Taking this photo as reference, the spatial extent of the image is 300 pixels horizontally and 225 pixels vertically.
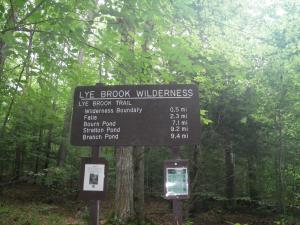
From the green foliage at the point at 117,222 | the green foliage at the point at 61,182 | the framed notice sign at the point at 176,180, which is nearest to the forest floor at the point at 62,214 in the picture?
the green foliage at the point at 61,182

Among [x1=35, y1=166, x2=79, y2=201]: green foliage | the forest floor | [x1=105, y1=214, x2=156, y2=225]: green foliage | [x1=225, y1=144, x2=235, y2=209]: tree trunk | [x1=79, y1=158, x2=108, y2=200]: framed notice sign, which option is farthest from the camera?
[x1=35, y1=166, x2=79, y2=201]: green foliage

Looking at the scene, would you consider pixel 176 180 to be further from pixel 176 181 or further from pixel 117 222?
pixel 117 222

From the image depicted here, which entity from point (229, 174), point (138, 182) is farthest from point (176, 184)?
point (229, 174)

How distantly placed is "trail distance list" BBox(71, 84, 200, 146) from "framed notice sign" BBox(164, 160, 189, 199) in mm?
301

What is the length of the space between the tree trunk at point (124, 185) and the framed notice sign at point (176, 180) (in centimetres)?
Result: 546

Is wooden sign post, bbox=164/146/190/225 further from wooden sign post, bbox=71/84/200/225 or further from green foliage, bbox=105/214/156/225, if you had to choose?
green foliage, bbox=105/214/156/225

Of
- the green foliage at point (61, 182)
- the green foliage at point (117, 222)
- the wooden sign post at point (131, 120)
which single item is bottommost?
the green foliage at point (117, 222)

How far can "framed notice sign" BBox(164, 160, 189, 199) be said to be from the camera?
4.20 meters

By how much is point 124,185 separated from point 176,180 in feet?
18.5

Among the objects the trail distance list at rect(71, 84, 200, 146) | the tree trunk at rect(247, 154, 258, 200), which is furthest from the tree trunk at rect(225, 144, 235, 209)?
the trail distance list at rect(71, 84, 200, 146)

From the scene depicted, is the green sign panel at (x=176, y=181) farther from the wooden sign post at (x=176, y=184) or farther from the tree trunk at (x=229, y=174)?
the tree trunk at (x=229, y=174)

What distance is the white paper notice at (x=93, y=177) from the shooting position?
4.43 meters

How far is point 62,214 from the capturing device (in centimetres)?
1392

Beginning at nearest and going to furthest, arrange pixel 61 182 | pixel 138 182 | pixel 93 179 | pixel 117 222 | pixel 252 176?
pixel 93 179 → pixel 117 222 → pixel 138 182 → pixel 252 176 → pixel 61 182
